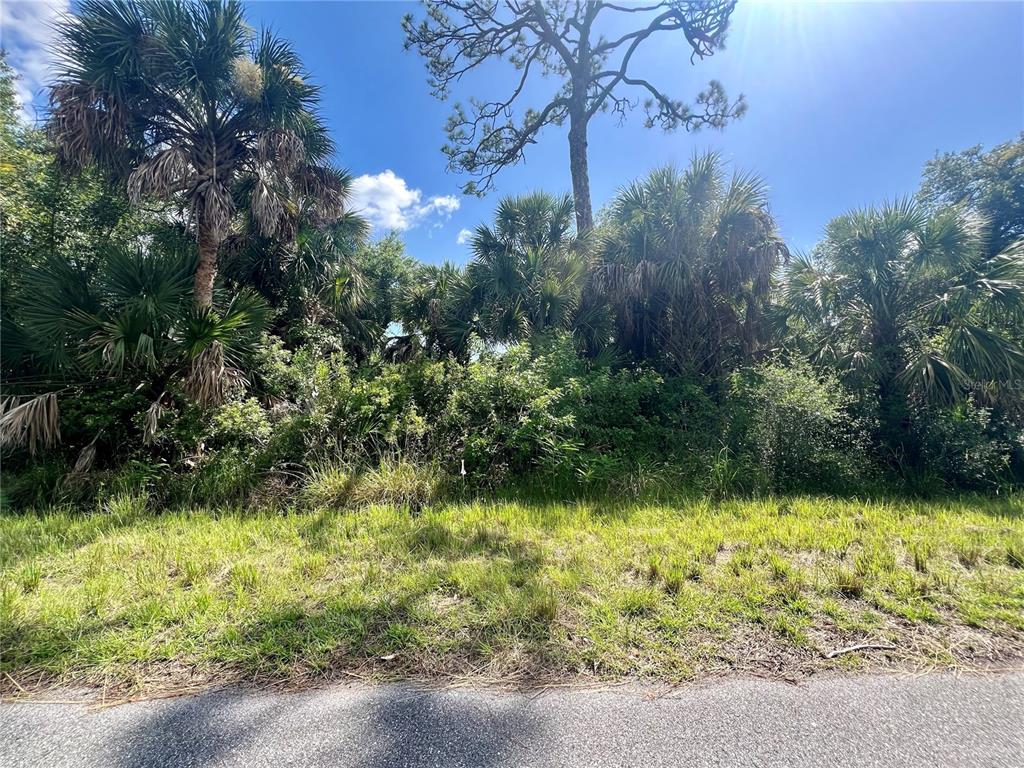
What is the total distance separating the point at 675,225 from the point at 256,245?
885cm

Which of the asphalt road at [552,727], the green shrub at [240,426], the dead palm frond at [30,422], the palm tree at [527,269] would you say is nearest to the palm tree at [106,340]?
the dead palm frond at [30,422]

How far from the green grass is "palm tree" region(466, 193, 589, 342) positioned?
5267 mm

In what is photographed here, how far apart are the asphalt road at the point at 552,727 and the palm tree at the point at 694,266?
20.7 ft

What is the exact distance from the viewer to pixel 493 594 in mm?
2312

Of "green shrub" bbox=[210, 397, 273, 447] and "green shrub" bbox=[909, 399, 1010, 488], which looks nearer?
"green shrub" bbox=[210, 397, 273, 447]

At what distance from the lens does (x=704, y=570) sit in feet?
8.47

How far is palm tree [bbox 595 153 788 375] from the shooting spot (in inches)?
289

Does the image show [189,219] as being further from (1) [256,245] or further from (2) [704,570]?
Result: (2) [704,570]

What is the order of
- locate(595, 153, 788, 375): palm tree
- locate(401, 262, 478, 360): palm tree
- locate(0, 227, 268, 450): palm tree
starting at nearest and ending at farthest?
locate(0, 227, 268, 450): palm tree < locate(595, 153, 788, 375): palm tree < locate(401, 262, 478, 360): palm tree

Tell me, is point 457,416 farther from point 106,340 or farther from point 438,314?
point 438,314

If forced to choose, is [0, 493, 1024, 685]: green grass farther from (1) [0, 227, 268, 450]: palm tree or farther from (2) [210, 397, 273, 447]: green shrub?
(1) [0, 227, 268, 450]: palm tree

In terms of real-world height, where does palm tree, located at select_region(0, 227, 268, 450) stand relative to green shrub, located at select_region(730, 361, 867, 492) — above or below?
above

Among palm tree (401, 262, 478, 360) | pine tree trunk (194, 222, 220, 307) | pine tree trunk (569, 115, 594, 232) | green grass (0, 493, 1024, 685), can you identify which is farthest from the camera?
pine tree trunk (569, 115, 594, 232)

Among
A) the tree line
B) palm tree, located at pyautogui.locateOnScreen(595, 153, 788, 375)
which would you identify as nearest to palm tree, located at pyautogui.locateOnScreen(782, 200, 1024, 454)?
the tree line
